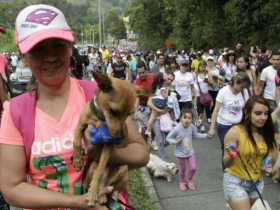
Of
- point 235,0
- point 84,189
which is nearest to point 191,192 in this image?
point 84,189

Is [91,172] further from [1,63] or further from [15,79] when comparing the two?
[15,79]

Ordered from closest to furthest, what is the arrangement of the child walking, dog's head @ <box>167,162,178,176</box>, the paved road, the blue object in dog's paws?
1. the blue object in dog's paws
2. the paved road
3. the child walking
4. dog's head @ <box>167,162,178,176</box>

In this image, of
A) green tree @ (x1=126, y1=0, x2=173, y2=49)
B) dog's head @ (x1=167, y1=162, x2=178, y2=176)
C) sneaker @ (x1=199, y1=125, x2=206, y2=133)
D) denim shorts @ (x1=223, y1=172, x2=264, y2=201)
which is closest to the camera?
denim shorts @ (x1=223, y1=172, x2=264, y2=201)

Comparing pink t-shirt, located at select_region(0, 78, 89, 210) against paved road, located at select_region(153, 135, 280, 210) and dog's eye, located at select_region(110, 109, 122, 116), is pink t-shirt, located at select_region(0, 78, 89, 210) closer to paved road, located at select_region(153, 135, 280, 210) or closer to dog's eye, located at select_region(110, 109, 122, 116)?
dog's eye, located at select_region(110, 109, 122, 116)

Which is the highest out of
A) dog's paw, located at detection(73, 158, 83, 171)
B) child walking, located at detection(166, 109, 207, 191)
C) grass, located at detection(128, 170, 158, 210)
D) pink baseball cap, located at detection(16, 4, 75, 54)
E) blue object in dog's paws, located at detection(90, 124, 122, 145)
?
pink baseball cap, located at detection(16, 4, 75, 54)

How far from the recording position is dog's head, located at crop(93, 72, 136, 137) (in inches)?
86.5

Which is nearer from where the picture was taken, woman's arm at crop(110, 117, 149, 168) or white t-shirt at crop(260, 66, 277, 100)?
woman's arm at crop(110, 117, 149, 168)

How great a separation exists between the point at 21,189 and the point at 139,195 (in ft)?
17.2

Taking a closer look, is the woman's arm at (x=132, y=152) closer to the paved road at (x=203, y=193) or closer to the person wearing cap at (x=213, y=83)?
the paved road at (x=203, y=193)

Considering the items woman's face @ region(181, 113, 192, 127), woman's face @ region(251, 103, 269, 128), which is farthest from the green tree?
woman's face @ region(251, 103, 269, 128)

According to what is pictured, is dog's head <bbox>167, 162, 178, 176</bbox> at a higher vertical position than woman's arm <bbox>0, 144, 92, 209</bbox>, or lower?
lower

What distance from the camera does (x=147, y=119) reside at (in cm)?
1062

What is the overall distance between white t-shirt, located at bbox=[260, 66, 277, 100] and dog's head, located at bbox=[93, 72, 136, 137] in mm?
7931

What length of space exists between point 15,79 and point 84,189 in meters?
19.2
